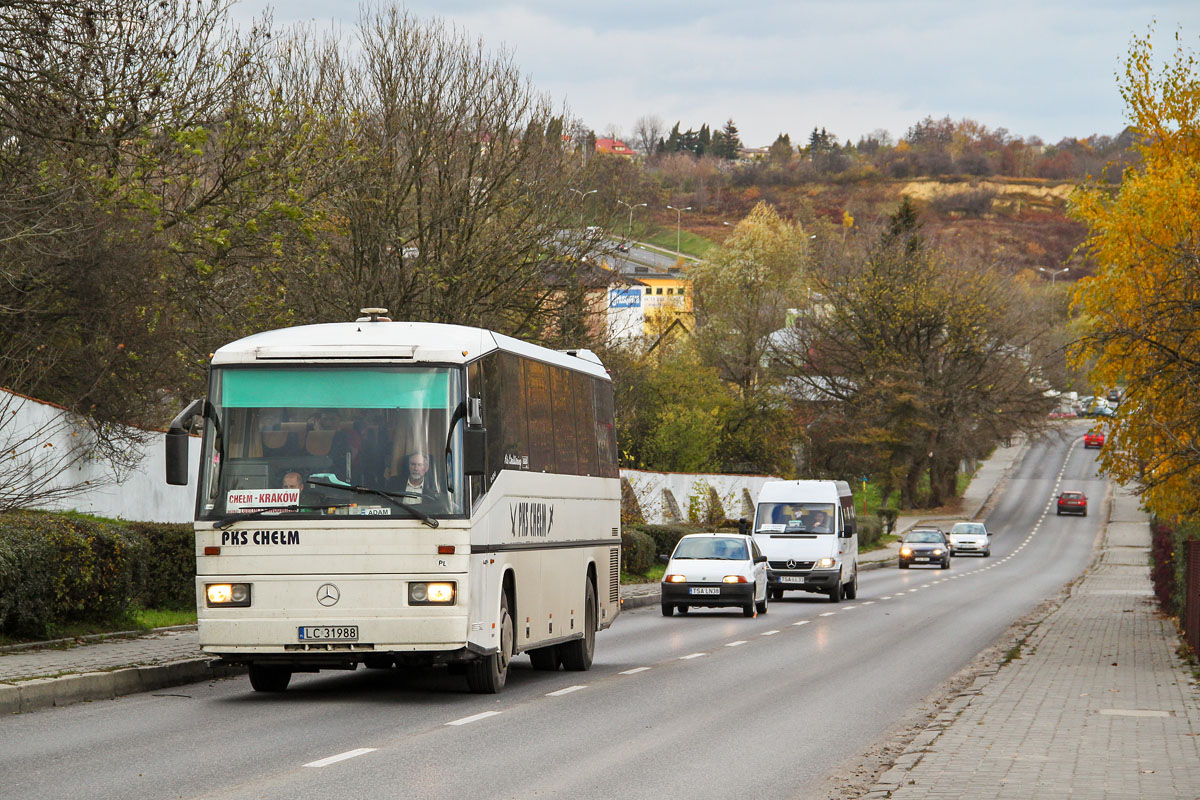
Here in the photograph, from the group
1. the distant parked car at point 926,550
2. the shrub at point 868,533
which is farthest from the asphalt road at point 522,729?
the shrub at point 868,533

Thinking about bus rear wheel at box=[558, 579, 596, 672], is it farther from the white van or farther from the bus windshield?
the white van

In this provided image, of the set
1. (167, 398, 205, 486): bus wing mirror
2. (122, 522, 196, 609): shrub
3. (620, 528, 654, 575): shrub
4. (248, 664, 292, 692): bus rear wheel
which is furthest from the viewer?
(620, 528, 654, 575): shrub

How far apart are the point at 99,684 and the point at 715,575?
655 inches

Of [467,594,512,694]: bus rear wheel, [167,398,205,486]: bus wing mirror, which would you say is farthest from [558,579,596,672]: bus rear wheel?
[167,398,205,486]: bus wing mirror

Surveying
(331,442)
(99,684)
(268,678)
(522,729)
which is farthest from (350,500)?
(99,684)

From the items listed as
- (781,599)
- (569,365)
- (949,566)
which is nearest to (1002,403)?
(949,566)

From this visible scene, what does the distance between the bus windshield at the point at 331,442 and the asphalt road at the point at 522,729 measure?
5.81ft

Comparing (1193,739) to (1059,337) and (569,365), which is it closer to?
(569,365)

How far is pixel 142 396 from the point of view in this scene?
79.6 feet

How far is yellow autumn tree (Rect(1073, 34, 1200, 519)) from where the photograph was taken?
62.6ft

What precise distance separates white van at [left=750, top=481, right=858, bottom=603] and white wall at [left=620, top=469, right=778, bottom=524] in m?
10.1

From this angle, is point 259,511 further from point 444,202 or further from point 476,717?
point 444,202

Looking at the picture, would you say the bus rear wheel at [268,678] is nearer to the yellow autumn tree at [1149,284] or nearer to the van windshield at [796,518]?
the yellow autumn tree at [1149,284]

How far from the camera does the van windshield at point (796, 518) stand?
35062mm
